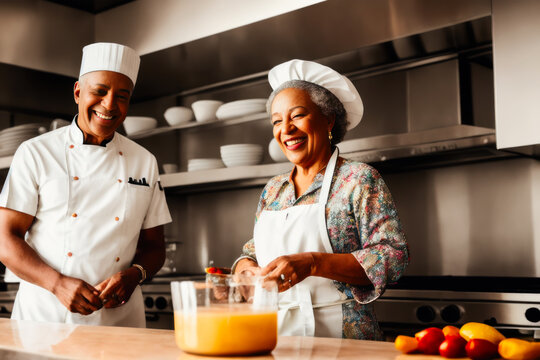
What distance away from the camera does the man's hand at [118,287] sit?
1.97 m

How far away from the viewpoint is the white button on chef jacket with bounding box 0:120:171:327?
210 cm

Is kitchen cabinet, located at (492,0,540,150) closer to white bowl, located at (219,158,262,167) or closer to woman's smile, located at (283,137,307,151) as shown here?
woman's smile, located at (283,137,307,151)

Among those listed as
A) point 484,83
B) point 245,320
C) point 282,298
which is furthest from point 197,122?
point 245,320

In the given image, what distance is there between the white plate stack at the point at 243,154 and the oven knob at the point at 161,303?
0.83 metres

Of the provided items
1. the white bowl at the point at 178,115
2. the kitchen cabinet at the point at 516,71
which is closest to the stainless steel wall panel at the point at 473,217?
the kitchen cabinet at the point at 516,71

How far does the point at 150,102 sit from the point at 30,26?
1021 millimetres

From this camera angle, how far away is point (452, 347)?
1.03 meters

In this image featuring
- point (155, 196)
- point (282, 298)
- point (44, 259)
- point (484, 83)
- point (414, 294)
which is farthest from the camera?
point (484, 83)

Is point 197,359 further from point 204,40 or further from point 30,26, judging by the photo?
point 30,26

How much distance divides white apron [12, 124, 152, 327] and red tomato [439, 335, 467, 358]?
139 centimetres

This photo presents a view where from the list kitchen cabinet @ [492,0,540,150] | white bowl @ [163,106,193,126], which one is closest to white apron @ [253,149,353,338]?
kitchen cabinet @ [492,0,540,150]

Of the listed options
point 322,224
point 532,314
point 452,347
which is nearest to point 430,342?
point 452,347

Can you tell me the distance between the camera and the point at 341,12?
2.84m

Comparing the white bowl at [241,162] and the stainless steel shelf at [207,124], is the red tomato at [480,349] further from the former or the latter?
the white bowl at [241,162]
